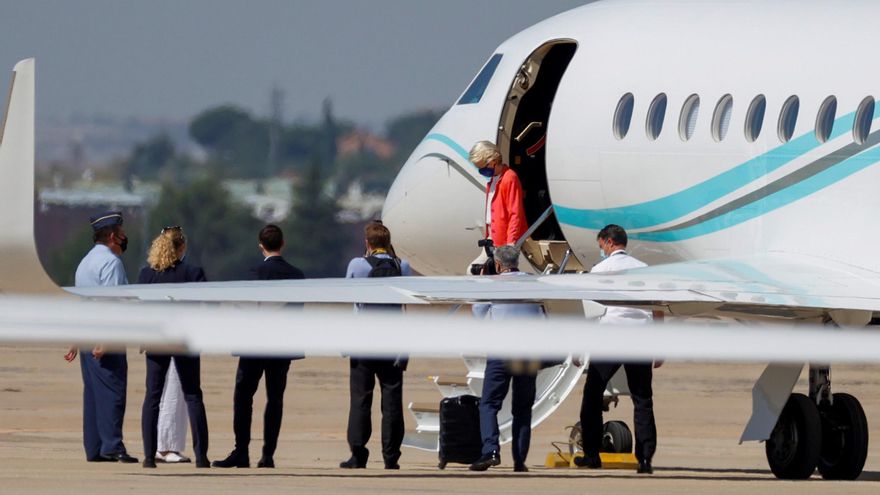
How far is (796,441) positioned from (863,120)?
289cm

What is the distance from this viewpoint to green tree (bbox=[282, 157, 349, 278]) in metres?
60.0

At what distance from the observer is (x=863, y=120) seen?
14.6 metres

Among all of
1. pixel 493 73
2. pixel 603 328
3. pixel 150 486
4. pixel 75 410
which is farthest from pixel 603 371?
pixel 75 410

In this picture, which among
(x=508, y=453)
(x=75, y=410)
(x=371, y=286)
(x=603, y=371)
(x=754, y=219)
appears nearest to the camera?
(x=371, y=286)

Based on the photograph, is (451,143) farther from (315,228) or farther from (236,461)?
(315,228)

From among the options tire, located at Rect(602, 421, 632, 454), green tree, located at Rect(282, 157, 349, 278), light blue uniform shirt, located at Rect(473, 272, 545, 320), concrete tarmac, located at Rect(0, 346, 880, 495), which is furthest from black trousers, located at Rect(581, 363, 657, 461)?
green tree, located at Rect(282, 157, 349, 278)

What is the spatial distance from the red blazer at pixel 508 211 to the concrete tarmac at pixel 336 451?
228 cm

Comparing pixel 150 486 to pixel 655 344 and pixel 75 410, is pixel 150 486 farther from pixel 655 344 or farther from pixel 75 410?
pixel 75 410

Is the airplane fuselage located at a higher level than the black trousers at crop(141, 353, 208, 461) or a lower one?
higher

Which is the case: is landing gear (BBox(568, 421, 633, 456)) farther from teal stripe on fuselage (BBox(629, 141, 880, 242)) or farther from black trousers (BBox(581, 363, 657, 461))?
teal stripe on fuselage (BBox(629, 141, 880, 242))

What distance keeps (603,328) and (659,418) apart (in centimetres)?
2185

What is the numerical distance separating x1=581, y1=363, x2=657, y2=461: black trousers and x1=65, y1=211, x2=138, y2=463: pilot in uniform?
4048mm

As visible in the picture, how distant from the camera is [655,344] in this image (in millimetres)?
4094

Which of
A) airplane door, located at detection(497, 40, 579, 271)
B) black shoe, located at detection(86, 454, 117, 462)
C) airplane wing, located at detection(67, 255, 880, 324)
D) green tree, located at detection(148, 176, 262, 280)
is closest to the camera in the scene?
airplane wing, located at detection(67, 255, 880, 324)
